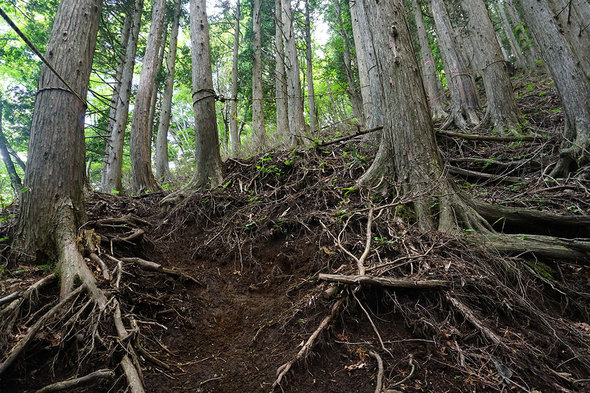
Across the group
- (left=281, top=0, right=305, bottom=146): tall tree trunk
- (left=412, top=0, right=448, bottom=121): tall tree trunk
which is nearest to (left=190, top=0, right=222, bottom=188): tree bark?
(left=281, top=0, right=305, bottom=146): tall tree trunk

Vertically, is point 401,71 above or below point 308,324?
above

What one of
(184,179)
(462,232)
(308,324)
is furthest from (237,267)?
(184,179)

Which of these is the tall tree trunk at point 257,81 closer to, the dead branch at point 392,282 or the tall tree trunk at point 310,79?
the tall tree trunk at point 310,79

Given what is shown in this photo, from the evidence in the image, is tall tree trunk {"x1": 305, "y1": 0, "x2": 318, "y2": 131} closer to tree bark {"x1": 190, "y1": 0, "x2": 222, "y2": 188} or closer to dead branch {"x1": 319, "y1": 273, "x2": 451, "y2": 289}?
tree bark {"x1": 190, "y1": 0, "x2": 222, "y2": 188}

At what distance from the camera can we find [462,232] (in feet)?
9.22

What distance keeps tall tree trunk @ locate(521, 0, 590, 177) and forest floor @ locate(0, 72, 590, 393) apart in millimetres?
237

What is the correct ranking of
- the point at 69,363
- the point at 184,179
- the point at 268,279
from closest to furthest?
the point at 69,363 → the point at 268,279 → the point at 184,179

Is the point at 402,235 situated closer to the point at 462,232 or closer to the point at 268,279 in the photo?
the point at 462,232

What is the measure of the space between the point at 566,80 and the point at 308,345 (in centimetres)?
493

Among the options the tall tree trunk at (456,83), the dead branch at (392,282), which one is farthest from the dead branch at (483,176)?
the tall tree trunk at (456,83)

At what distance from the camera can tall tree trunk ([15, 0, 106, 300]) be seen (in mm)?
2520

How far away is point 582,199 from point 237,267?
13.0ft

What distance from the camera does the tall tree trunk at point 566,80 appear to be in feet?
11.6

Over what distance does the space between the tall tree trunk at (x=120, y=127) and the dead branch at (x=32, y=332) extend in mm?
5716
